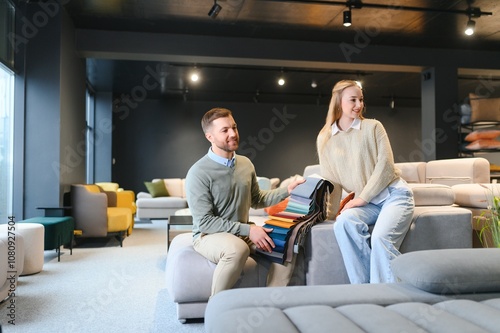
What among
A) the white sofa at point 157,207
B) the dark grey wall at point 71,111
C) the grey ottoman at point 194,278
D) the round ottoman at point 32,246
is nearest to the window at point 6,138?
the dark grey wall at point 71,111

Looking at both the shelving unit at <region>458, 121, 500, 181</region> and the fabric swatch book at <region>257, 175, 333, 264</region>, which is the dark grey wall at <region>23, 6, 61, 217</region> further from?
the shelving unit at <region>458, 121, 500, 181</region>

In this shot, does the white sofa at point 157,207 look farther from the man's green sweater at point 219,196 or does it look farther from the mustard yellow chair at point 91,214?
the man's green sweater at point 219,196

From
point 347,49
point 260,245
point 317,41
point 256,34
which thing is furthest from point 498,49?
point 260,245

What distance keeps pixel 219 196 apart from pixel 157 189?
8.00m

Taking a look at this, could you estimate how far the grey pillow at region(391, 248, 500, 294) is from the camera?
1459 millimetres

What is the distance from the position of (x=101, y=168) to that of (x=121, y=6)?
5.91 meters

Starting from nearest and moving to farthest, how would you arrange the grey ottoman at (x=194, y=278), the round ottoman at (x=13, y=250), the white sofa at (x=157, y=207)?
the grey ottoman at (x=194, y=278) < the round ottoman at (x=13, y=250) < the white sofa at (x=157, y=207)

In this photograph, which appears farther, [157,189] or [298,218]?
[157,189]

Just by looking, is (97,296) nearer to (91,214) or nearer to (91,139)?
(91,214)

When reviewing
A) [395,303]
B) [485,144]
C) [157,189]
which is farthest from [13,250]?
[157,189]

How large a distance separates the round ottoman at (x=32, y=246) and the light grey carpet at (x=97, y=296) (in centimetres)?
9

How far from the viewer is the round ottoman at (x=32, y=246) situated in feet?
12.8

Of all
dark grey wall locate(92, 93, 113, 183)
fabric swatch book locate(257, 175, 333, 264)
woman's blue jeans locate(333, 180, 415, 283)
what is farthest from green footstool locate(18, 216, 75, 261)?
dark grey wall locate(92, 93, 113, 183)

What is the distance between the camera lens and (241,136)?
12383 mm
